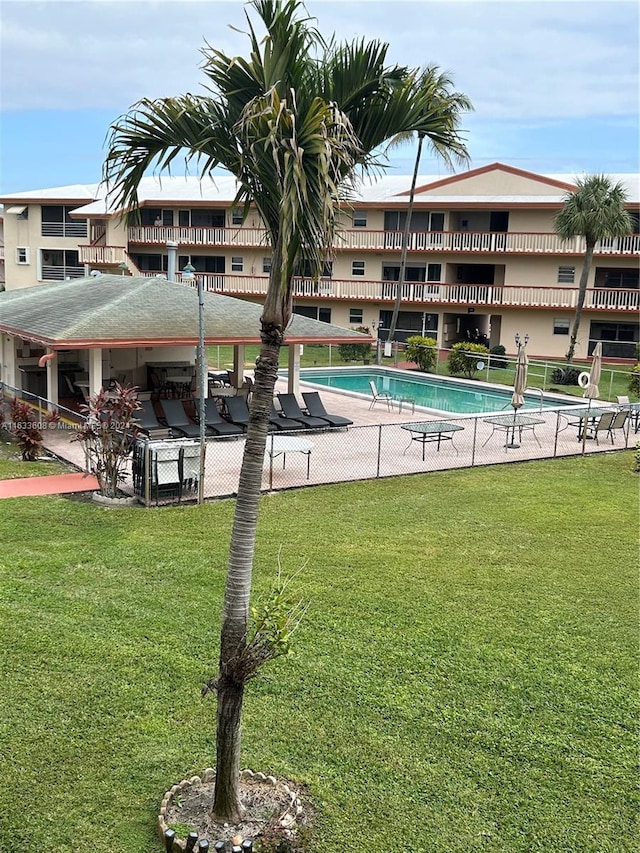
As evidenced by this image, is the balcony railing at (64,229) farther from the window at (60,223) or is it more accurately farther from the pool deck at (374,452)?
the pool deck at (374,452)

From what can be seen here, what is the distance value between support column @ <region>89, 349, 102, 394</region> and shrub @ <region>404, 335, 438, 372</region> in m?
17.5

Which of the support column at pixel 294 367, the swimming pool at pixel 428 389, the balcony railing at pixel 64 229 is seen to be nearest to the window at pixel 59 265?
the balcony railing at pixel 64 229

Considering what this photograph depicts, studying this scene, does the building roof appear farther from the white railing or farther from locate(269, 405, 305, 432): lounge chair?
locate(269, 405, 305, 432): lounge chair

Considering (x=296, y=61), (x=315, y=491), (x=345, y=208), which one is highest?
(x=296, y=61)

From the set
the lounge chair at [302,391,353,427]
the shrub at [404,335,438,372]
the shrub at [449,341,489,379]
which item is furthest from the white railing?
the lounge chair at [302,391,353,427]

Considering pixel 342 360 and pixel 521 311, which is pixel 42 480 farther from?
pixel 521 311

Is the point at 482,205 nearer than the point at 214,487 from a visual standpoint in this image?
No

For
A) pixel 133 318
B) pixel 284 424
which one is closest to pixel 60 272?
pixel 133 318

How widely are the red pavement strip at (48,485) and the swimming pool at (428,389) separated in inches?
511

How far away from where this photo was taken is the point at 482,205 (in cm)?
4103

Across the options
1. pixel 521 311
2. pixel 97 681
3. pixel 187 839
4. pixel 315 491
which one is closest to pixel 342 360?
pixel 521 311

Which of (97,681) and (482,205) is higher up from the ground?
(482,205)

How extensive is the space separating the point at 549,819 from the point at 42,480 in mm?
11211

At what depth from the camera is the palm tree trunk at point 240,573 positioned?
546 cm
